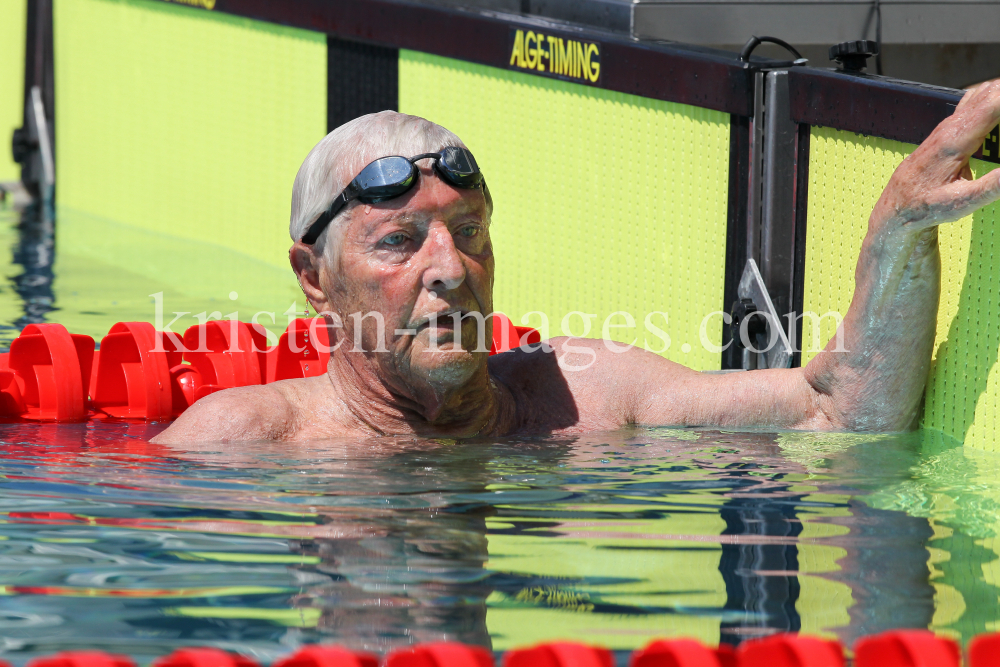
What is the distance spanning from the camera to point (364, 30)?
572 cm

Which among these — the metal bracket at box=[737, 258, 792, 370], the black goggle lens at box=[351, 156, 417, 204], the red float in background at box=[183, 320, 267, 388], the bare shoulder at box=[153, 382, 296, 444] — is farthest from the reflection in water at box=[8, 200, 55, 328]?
the metal bracket at box=[737, 258, 792, 370]

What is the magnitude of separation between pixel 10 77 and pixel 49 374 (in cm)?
597

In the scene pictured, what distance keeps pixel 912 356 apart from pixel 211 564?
1.65 meters

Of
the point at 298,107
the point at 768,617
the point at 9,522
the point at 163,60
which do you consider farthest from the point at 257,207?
the point at 768,617

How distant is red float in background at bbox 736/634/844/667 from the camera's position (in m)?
1.67

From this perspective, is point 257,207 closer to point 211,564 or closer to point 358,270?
point 358,270

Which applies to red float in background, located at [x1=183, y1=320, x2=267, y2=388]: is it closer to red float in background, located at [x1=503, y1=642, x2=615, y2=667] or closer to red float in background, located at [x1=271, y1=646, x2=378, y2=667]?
red float in background, located at [x1=271, y1=646, x2=378, y2=667]

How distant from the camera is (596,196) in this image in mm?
4586

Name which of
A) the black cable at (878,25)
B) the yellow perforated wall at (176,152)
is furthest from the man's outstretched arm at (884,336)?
the yellow perforated wall at (176,152)

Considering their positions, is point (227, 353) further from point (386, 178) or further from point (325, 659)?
point (325, 659)

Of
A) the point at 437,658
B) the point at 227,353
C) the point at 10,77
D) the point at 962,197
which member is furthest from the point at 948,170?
the point at 10,77

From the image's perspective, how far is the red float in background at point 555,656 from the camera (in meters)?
1.66

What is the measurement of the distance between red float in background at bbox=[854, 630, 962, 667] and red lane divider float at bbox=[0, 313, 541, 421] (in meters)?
2.31

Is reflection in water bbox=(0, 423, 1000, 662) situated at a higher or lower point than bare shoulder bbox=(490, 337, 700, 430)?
lower
